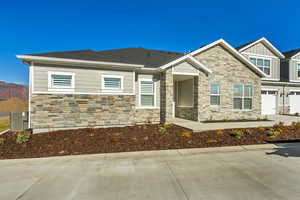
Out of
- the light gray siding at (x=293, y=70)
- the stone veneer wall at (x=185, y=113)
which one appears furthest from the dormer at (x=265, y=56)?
the stone veneer wall at (x=185, y=113)

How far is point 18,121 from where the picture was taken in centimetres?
783

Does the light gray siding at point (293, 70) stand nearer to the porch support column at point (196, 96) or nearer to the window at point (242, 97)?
the window at point (242, 97)

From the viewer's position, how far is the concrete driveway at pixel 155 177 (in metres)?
2.69

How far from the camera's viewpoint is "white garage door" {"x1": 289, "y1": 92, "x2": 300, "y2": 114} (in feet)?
48.7

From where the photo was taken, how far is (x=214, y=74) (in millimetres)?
10836

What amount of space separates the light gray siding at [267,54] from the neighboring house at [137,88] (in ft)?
1.67

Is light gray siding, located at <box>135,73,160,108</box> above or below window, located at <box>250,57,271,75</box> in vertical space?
below

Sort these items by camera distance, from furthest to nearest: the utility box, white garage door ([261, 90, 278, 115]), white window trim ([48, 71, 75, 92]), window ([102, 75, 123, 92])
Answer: white garage door ([261, 90, 278, 115]) < window ([102, 75, 123, 92]) < the utility box < white window trim ([48, 71, 75, 92])

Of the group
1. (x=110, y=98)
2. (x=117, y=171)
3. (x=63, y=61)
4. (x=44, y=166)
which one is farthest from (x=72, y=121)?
(x=117, y=171)

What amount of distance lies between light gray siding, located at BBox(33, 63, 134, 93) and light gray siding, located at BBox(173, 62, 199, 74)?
118 inches


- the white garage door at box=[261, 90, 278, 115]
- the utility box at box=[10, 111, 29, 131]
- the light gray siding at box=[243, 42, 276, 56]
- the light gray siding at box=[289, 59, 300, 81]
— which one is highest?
the light gray siding at box=[243, 42, 276, 56]

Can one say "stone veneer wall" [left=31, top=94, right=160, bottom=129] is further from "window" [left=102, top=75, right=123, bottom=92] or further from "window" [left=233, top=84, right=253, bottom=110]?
"window" [left=233, top=84, right=253, bottom=110]

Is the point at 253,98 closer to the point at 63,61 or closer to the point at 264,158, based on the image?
the point at 264,158

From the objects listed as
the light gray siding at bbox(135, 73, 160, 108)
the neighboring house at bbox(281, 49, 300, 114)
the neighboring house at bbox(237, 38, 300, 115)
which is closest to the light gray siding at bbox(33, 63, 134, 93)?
the light gray siding at bbox(135, 73, 160, 108)
